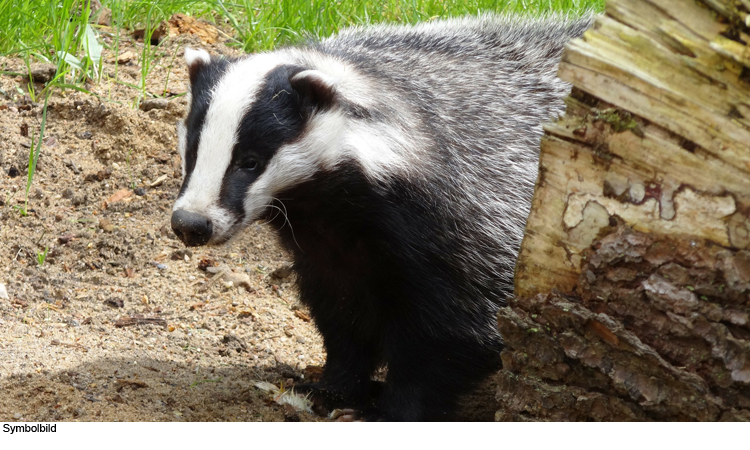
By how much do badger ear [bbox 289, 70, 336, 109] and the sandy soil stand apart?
4.22ft

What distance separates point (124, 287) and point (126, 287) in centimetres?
1

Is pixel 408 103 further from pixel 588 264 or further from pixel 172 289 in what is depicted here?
pixel 172 289

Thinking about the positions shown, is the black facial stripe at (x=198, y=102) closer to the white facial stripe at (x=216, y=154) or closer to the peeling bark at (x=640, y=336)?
the white facial stripe at (x=216, y=154)

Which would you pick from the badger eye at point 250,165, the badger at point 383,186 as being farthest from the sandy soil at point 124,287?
the badger eye at point 250,165

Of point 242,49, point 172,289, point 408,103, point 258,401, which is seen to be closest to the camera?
point 408,103

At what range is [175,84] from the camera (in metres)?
5.18

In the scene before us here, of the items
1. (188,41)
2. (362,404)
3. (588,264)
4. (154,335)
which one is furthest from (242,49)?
(588,264)

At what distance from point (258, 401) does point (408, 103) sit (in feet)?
4.60

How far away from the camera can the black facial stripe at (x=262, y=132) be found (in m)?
2.88

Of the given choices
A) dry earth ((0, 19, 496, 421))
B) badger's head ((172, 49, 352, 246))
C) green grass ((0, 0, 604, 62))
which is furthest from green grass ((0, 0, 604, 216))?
badger's head ((172, 49, 352, 246))

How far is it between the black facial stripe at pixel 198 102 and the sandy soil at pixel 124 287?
0.85m

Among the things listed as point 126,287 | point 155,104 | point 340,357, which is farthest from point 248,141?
point 155,104

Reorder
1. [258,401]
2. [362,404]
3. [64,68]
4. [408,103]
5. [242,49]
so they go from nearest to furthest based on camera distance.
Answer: [408,103] < [258,401] < [362,404] < [64,68] < [242,49]

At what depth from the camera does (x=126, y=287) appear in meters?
4.16
